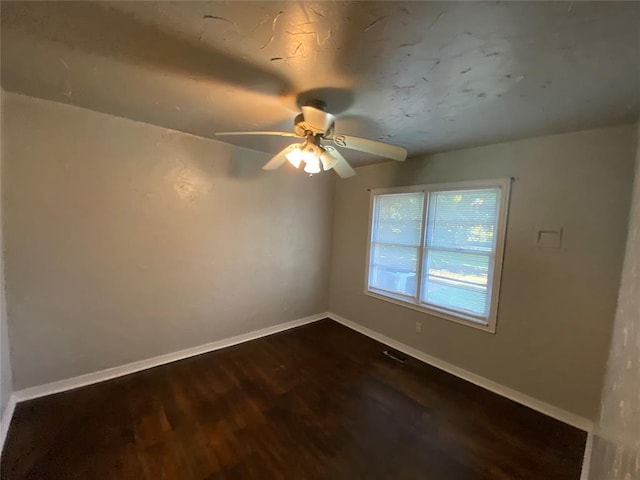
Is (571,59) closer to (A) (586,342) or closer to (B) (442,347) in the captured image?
(A) (586,342)

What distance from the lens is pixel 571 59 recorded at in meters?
1.23

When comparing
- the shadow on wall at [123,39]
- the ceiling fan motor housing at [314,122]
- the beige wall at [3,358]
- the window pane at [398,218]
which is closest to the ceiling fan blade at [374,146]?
the ceiling fan motor housing at [314,122]

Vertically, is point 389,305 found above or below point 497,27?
below

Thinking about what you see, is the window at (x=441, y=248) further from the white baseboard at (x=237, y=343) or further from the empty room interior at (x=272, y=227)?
the white baseboard at (x=237, y=343)

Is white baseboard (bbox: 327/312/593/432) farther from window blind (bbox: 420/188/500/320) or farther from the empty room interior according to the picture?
window blind (bbox: 420/188/500/320)

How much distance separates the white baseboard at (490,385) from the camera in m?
2.07

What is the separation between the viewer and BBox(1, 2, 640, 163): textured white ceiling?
1.05m

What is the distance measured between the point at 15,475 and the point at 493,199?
3.88m

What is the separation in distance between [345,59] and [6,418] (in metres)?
3.09

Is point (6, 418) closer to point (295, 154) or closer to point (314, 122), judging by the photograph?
point (295, 154)

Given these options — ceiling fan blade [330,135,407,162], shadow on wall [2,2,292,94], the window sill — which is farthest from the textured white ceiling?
the window sill

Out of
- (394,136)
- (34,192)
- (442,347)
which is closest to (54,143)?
(34,192)

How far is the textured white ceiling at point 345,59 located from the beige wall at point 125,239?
15.3 inches

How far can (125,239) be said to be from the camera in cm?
237
